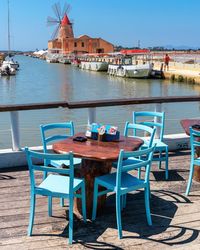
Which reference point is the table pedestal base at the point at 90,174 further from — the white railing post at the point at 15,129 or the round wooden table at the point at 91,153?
the white railing post at the point at 15,129

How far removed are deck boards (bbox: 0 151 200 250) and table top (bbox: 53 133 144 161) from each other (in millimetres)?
597

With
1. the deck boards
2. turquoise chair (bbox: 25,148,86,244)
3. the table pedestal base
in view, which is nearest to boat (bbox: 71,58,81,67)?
the deck boards

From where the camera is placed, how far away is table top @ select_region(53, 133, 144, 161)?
2943 mm

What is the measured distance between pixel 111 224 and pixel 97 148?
65 cm

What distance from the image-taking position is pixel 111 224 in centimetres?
310

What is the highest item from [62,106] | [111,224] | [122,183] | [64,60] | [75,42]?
[75,42]

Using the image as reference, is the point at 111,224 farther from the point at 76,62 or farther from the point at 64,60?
the point at 64,60

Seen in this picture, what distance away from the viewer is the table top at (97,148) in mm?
2943

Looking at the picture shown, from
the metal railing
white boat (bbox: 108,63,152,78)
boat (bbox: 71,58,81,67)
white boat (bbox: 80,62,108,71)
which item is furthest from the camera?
boat (bbox: 71,58,81,67)

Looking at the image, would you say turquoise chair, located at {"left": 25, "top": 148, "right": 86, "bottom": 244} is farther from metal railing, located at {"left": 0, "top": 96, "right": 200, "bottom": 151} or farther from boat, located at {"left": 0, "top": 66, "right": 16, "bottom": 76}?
boat, located at {"left": 0, "top": 66, "right": 16, "bottom": 76}

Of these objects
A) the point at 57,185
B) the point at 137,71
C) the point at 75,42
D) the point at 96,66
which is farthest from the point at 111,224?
the point at 75,42

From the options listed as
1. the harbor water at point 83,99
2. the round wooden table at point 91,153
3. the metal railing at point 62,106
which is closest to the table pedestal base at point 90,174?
the round wooden table at point 91,153

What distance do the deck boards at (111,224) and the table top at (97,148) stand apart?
0.60 m

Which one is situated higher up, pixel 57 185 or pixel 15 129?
pixel 15 129
